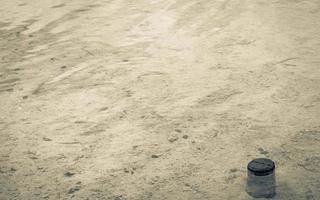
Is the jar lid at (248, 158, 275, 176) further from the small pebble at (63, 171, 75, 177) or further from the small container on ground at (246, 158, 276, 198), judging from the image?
the small pebble at (63, 171, 75, 177)

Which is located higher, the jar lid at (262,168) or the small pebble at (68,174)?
the jar lid at (262,168)

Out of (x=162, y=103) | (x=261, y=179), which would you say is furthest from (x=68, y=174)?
(x=261, y=179)

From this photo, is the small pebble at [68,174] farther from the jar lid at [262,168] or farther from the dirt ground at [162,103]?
the jar lid at [262,168]

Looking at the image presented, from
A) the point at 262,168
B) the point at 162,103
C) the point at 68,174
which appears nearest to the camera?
the point at 262,168

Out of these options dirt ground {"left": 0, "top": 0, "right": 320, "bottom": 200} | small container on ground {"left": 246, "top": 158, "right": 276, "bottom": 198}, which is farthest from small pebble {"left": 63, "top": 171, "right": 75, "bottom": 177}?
small container on ground {"left": 246, "top": 158, "right": 276, "bottom": 198}

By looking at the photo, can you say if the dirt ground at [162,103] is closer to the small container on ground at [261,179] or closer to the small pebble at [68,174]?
the small pebble at [68,174]

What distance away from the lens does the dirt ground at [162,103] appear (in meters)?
2.73

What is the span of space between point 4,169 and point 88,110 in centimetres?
97

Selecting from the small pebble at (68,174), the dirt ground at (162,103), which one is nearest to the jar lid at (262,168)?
the dirt ground at (162,103)

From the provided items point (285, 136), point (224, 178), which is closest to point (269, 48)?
point (285, 136)

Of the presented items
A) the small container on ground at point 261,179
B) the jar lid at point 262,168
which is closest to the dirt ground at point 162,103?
the small container on ground at point 261,179

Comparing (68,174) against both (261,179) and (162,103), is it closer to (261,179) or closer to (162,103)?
(162,103)

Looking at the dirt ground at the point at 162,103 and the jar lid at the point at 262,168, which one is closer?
the jar lid at the point at 262,168

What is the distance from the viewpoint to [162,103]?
3.64m
